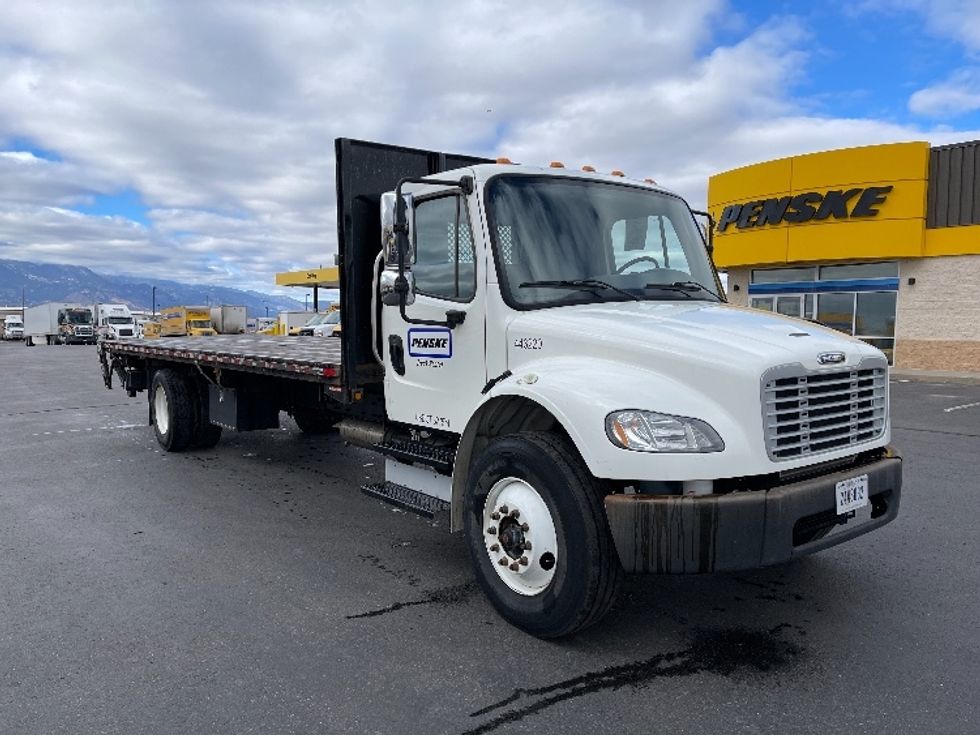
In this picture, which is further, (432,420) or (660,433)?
(432,420)

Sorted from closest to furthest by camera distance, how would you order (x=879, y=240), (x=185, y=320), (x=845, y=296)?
(x=879, y=240) → (x=845, y=296) → (x=185, y=320)

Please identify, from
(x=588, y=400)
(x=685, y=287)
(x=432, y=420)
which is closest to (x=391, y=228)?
(x=432, y=420)

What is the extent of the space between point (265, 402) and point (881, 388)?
5.85m

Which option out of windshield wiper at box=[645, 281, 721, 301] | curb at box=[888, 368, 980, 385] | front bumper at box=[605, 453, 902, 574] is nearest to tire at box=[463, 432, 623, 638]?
front bumper at box=[605, 453, 902, 574]

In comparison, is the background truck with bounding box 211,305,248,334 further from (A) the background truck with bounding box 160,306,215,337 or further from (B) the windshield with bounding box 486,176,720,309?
(B) the windshield with bounding box 486,176,720,309

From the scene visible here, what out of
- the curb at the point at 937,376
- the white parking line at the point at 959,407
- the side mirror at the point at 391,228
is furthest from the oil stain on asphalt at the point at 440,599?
the curb at the point at 937,376

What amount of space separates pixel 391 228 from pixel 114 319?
58721mm

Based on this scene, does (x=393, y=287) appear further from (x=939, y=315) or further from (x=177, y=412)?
(x=939, y=315)

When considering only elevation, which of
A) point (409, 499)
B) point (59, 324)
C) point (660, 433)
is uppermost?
point (660, 433)

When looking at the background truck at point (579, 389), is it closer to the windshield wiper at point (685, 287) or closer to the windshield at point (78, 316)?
the windshield wiper at point (685, 287)

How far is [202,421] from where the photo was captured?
8688 millimetres

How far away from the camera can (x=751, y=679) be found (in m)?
3.29

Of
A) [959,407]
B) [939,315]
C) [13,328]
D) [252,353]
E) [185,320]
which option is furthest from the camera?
[13,328]

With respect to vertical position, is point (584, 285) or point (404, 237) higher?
point (404, 237)
